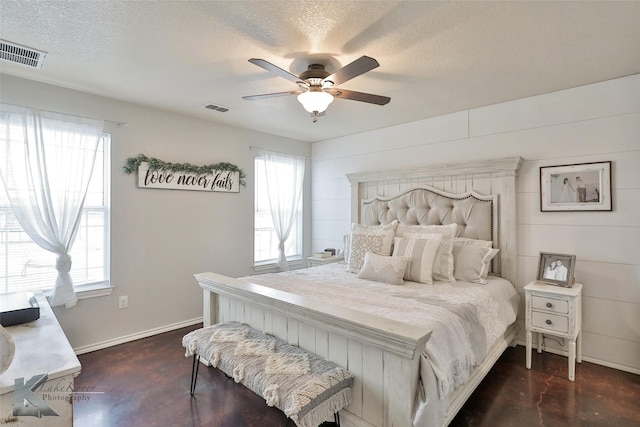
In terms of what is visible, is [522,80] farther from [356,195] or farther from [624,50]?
[356,195]

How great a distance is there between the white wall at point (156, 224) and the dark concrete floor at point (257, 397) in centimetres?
48

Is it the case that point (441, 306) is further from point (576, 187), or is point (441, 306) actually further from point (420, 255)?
point (576, 187)

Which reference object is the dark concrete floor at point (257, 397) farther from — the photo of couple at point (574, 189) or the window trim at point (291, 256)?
the window trim at point (291, 256)

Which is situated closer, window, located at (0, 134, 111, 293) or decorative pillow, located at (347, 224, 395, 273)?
window, located at (0, 134, 111, 293)

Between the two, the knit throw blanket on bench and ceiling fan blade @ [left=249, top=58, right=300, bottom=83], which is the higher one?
ceiling fan blade @ [left=249, top=58, right=300, bottom=83]

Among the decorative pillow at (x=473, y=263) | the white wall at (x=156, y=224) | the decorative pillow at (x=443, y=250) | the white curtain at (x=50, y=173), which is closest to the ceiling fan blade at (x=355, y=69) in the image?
the decorative pillow at (x=443, y=250)

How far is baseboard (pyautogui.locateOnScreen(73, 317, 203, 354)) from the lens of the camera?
293cm

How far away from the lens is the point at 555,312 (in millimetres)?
2465

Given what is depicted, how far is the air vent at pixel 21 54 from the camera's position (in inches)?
83.0

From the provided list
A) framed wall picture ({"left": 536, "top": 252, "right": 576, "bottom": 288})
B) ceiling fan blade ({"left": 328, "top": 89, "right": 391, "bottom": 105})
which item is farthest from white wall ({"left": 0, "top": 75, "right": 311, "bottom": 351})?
framed wall picture ({"left": 536, "top": 252, "right": 576, "bottom": 288})

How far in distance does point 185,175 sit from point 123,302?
1483mm

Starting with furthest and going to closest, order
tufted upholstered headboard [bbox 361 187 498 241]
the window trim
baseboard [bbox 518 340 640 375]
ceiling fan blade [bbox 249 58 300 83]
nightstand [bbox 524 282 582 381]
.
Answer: the window trim, tufted upholstered headboard [bbox 361 187 498 241], baseboard [bbox 518 340 640 375], nightstand [bbox 524 282 582 381], ceiling fan blade [bbox 249 58 300 83]

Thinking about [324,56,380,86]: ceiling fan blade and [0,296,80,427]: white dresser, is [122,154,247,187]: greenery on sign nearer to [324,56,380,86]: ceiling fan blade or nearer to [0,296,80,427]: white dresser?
[0,296,80,427]: white dresser

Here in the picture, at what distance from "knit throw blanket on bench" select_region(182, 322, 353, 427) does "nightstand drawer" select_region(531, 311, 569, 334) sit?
1.82 metres
